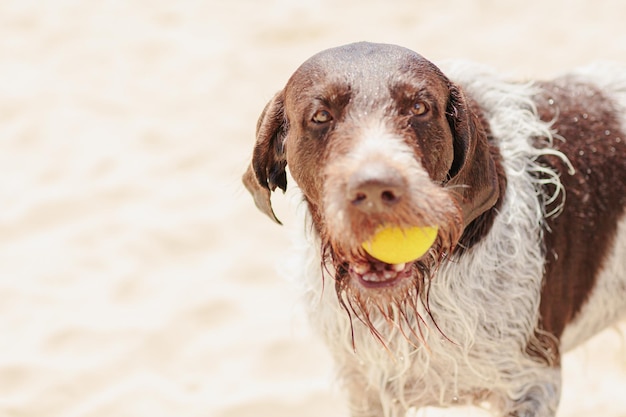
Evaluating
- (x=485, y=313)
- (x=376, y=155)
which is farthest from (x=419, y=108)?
(x=485, y=313)

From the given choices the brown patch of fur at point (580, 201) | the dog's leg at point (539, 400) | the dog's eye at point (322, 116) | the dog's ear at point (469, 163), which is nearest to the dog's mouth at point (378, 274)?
the dog's ear at point (469, 163)

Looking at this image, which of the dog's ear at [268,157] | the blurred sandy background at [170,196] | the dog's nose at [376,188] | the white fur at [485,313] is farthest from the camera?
the blurred sandy background at [170,196]

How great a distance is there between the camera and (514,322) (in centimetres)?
372

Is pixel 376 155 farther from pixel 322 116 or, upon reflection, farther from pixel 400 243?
pixel 322 116

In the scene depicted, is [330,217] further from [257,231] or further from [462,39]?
[462,39]

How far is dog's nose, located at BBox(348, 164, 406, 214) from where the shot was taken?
8.99 feet

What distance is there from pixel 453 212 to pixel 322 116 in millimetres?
501

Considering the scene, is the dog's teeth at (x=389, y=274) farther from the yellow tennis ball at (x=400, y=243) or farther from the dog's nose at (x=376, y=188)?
the dog's nose at (x=376, y=188)

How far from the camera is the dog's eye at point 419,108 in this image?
3.17 m

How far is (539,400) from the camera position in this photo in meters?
3.87

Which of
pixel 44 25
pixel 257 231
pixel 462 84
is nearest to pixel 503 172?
pixel 462 84

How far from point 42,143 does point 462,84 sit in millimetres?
3935

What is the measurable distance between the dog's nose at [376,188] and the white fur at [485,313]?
2.73 feet

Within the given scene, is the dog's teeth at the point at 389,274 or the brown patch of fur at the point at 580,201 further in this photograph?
the brown patch of fur at the point at 580,201
